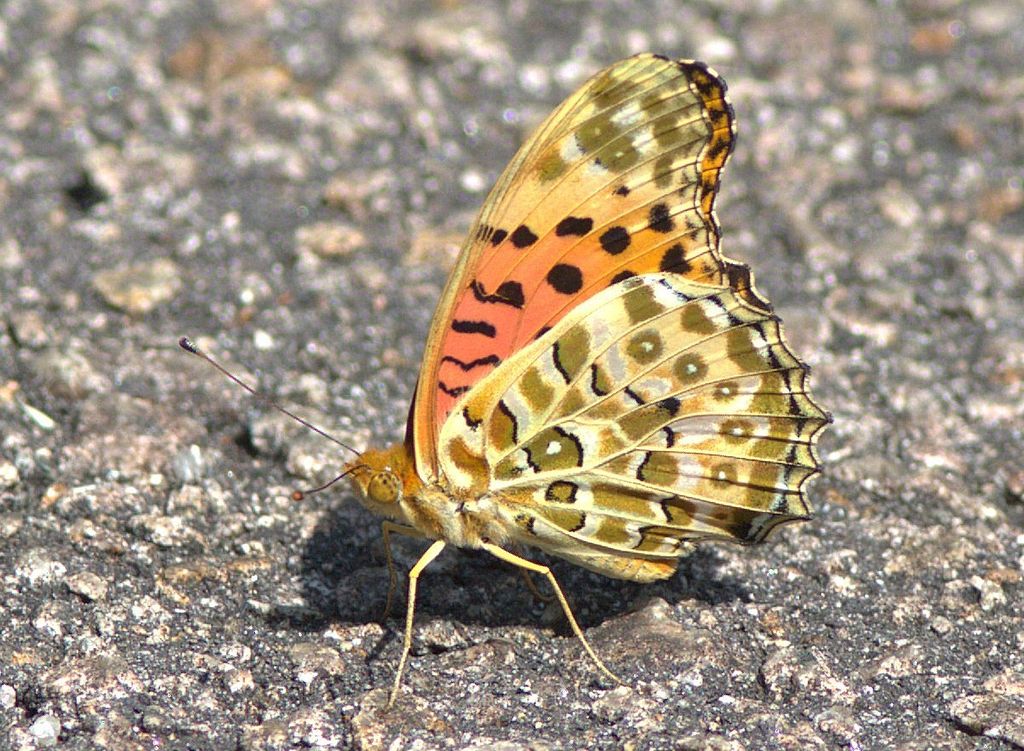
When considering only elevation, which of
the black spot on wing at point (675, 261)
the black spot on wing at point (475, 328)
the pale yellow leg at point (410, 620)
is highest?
the black spot on wing at point (675, 261)

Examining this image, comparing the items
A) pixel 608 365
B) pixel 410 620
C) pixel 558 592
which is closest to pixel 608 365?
pixel 608 365

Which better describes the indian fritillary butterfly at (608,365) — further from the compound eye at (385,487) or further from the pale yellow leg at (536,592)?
the pale yellow leg at (536,592)

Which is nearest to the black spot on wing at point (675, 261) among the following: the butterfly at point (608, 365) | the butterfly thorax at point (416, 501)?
the butterfly at point (608, 365)

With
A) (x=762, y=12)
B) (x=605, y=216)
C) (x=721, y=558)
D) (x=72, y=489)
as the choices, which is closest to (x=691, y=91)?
(x=605, y=216)

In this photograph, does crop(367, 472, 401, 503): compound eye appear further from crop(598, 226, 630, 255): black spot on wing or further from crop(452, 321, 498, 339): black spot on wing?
crop(598, 226, 630, 255): black spot on wing

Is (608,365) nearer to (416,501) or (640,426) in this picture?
(640,426)

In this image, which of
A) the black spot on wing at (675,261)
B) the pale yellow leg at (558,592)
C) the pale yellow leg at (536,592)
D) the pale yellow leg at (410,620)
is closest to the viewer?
the pale yellow leg at (410,620)

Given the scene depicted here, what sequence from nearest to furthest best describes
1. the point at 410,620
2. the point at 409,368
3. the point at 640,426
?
the point at 410,620, the point at 640,426, the point at 409,368

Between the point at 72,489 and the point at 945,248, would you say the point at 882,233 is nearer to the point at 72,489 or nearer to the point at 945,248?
the point at 945,248
